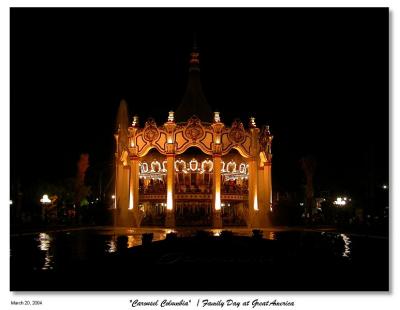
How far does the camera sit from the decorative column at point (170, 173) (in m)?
42.3

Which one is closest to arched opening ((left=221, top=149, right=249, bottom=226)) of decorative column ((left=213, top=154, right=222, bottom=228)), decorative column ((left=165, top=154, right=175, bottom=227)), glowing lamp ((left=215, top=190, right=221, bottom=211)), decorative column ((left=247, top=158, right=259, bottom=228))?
decorative column ((left=247, top=158, right=259, bottom=228))

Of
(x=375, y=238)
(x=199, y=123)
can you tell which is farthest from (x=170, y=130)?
(x=375, y=238)

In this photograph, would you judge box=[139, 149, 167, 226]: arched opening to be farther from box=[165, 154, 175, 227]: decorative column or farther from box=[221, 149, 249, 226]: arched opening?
box=[221, 149, 249, 226]: arched opening

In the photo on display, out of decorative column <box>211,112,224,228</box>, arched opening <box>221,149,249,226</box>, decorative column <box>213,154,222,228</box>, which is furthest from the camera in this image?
arched opening <box>221,149,249,226</box>

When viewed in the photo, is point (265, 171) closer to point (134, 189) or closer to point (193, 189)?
point (193, 189)

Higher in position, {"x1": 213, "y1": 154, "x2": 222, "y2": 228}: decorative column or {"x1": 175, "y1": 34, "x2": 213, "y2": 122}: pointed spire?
{"x1": 175, "y1": 34, "x2": 213, "y2": 122}: pointed spire

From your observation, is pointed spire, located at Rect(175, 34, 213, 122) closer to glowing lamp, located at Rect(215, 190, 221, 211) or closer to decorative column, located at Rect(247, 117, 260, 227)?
decorative column, located at Rect(247, 117, 260, 227)

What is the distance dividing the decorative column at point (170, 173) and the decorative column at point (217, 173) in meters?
3.43

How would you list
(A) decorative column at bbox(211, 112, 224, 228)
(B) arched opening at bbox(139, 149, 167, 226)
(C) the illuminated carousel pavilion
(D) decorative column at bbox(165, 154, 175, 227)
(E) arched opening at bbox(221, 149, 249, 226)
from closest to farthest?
(A) decorative column at bbox(211, 112, 224, 228), (D) decorative column at bbox(165, 154, 175, 227), (C) the illuminated carousel pavilion, (B) arched opening at bbox(139, 149, 167, 226), (E) arched opening at bbox(221, 149, 249, 226)

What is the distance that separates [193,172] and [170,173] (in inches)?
193

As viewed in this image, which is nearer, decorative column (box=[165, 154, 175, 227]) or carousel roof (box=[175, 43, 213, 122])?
decorative column (box=[165, 154, 175, 227])

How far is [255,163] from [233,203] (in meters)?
4.71

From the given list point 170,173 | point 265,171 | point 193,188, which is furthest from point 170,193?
point 265,171

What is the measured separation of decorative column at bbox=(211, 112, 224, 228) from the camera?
4191cm
